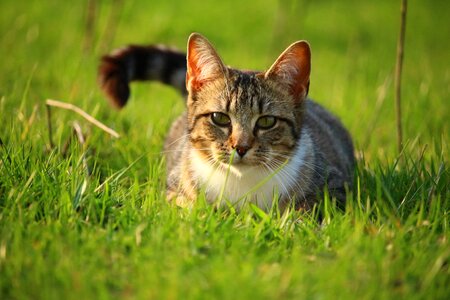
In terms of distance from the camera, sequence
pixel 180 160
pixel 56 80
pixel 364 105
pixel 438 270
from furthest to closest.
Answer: pixel 56 80
pixel 364 105
pixel 180 160
pixel 438 270

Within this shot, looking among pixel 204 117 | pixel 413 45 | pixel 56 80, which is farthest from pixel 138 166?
pixel 413 45

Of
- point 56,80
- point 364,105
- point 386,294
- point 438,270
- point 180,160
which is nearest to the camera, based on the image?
point 386,294

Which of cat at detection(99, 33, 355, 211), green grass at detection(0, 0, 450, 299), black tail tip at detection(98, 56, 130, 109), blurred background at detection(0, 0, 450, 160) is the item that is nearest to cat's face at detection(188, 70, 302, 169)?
cat at detection(99, 33, 355, 211)

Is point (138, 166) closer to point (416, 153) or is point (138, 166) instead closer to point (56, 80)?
point (416, 153)

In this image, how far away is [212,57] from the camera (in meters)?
3.18

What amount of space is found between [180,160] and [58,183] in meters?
0.99

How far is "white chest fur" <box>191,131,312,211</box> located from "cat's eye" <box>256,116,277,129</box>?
0.23 meters

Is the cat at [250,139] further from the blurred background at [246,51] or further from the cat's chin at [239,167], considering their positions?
the blurred background at [246,51]

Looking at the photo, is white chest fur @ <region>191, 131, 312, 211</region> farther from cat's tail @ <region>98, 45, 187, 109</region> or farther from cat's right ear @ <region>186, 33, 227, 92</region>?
cat's tail @ <region>98, 45, 187, 109</region>

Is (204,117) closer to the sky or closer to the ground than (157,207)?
closer to the sky

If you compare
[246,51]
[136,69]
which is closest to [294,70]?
[136,69]

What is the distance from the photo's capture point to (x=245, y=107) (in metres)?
3.10

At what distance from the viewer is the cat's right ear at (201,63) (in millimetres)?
3135

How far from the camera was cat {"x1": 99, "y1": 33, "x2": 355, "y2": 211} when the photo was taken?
Result: 3.04 metres
